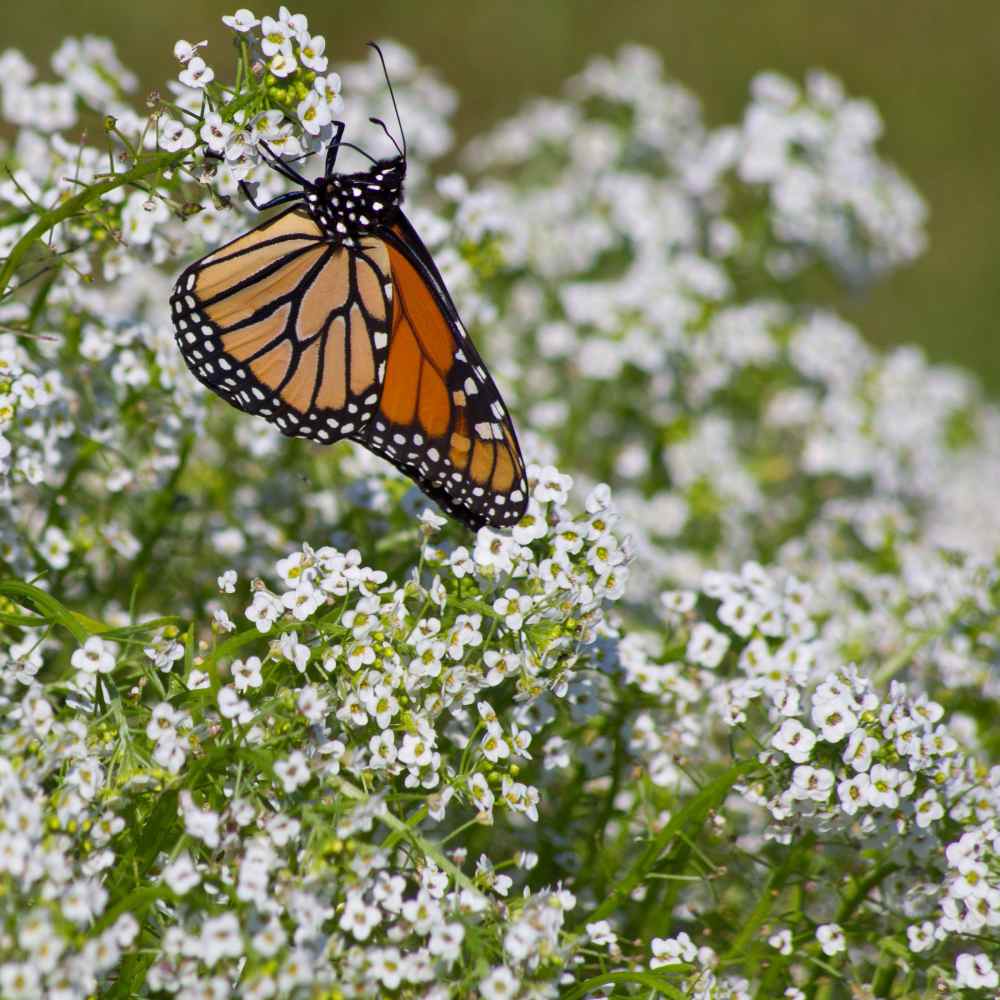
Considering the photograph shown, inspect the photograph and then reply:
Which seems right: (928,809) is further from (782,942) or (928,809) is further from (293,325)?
(293,325)

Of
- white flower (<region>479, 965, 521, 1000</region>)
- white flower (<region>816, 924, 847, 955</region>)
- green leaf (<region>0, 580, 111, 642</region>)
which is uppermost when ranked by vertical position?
white flower (<region>816, 924, 847, 955</region>)

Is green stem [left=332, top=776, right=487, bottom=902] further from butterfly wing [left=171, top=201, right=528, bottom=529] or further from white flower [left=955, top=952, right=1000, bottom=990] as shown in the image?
white flower [left=955, top=952, right=1000, bottom=990]

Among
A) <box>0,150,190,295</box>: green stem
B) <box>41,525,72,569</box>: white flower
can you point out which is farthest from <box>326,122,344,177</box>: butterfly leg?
<box>41,525,72,569</box>: white flower

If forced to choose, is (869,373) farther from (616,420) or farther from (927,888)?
(927,888)

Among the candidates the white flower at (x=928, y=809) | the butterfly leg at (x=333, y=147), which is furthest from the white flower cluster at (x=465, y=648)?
the butterfly leg at (x=333, y=147)

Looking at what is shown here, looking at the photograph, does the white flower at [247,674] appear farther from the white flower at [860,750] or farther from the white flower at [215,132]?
the white flower at [860,750]

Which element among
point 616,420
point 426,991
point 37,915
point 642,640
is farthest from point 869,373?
point 37,915

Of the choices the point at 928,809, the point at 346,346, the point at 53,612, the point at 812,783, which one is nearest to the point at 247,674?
the point at 53,612
